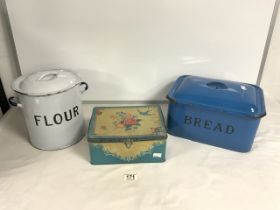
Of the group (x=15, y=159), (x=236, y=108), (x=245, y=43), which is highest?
(x=245, y=43)

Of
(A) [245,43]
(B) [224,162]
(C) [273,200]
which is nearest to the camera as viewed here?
(C) [273,200]

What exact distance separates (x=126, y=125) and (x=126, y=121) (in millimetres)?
19

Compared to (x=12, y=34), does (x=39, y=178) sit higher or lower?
lower

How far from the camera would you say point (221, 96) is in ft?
2.39

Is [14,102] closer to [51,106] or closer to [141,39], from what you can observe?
[51,106]

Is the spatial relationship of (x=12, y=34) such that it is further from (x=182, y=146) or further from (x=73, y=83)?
(x=182, y=146)

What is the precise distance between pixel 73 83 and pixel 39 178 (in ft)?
0.88

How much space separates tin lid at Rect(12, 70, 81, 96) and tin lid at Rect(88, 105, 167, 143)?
0.41 feet

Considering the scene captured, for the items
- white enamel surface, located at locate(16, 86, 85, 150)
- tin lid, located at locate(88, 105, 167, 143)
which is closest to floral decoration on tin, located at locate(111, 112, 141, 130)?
tin lid, located at locate(88, 105, 167, 143)

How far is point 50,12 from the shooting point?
80 cm

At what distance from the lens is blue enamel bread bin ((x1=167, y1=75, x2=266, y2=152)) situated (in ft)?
2.31

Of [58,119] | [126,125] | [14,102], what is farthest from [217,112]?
[14,102]

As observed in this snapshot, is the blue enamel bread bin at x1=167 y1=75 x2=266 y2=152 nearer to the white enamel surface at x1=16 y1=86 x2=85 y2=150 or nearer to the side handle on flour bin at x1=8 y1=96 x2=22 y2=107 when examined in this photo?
the white enamel surface at x1=16 y1=86 x2=85 y2=150

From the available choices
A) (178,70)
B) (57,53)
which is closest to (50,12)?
(57,53)
